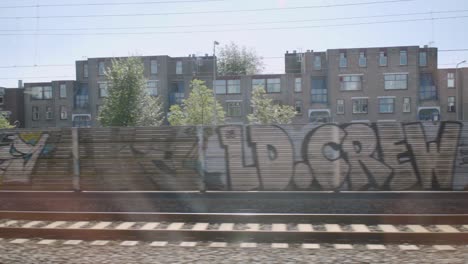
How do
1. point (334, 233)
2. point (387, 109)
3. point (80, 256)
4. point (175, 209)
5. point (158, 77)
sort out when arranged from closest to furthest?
point (80, 256), point (334, 233), point (175, 209), point (387, 109), point (158, 77)

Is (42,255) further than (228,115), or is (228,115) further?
(228,115)

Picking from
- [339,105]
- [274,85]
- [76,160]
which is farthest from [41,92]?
[76,160]

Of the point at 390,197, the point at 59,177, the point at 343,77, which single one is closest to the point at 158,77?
the point at 343,77

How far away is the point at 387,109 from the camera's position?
5531 cm

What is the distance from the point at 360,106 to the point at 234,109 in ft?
51.5

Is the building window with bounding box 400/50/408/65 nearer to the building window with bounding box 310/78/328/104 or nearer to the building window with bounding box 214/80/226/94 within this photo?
the building window with bounding box 310/78/328/104

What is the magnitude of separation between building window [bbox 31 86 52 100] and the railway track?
2300 inches

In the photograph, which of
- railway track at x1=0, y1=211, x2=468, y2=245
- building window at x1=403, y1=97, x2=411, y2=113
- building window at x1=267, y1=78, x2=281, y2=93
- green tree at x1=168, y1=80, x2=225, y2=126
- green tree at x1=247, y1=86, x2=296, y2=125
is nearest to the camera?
railway track at x1=0, y1=211, x2=468, y2=245

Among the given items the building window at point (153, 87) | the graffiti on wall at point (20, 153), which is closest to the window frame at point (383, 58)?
the building window at point (153, 87)

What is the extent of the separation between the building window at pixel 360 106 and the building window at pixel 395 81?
337 cm

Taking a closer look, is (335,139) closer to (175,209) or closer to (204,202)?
(204,202)

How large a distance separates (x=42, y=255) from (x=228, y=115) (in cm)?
5116

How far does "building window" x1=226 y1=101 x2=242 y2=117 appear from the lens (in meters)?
57.5

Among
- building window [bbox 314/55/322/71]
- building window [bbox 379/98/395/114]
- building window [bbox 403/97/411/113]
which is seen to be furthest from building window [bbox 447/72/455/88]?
building window [bbox 314/55/322/71]
